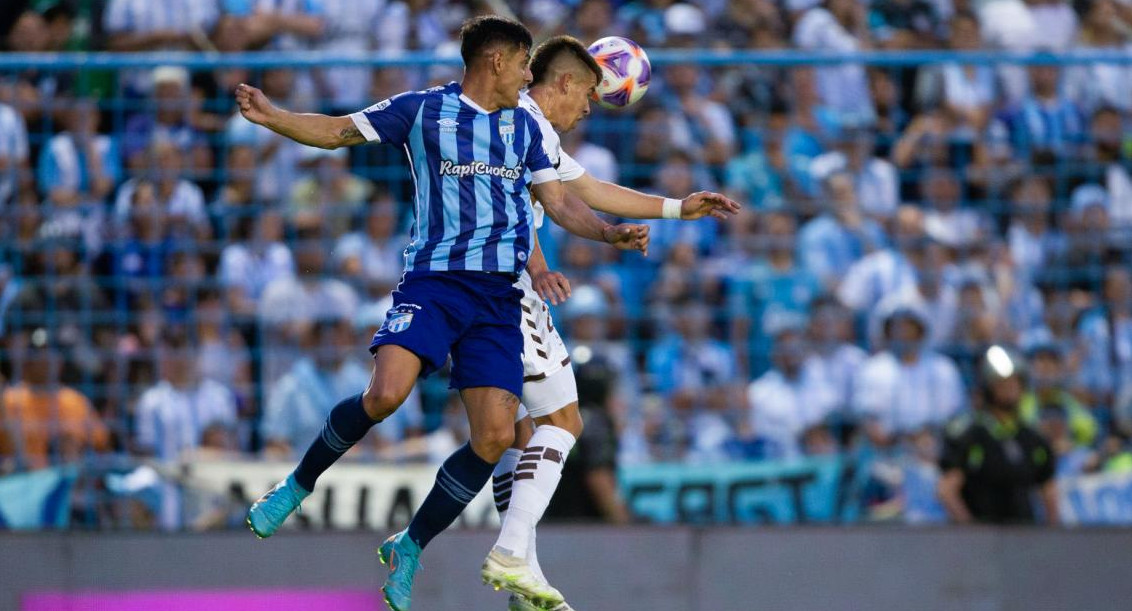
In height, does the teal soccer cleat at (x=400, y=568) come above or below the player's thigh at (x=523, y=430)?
below

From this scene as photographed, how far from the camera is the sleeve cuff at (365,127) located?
6309mm

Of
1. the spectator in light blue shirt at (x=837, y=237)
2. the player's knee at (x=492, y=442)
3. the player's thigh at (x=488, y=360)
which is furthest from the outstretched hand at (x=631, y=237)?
the spectator in light blue shirt at (x=837, y=237)

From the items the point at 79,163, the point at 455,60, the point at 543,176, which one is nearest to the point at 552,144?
the point at 543,176

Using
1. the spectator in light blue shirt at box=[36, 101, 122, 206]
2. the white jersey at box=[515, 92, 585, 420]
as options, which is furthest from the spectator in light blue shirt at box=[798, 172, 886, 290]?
the spectator in light blue shirt at box=[36, 101, 122, 206]

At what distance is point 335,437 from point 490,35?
1669 millimetres

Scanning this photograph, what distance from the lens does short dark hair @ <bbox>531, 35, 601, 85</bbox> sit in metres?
6.83

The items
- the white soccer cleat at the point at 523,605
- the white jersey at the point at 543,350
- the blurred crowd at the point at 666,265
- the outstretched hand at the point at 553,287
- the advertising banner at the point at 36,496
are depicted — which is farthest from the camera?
the blurred crowd at the point at 666,265

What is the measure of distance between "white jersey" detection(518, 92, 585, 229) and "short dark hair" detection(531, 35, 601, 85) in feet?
0.36

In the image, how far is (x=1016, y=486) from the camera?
354 inches

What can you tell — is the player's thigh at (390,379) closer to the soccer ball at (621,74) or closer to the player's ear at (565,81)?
the player's ear at (565,81)

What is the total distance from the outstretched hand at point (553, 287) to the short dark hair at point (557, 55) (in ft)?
3.02

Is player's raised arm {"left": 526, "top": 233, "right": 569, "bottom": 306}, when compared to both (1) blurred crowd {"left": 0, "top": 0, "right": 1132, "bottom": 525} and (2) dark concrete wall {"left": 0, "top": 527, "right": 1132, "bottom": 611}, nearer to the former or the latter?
(2) dark concrete wall {"left": 0, "top": 527, "right": 1132, "bottom": 611}

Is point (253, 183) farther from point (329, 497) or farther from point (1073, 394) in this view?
point (1073, 394)

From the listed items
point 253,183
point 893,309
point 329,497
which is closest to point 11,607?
point 329,497
